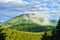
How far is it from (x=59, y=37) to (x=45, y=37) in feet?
32.4

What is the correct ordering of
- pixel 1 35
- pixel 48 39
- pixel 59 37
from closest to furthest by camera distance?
pixel 59 37 → pixel 1 35 → pixel 48 39

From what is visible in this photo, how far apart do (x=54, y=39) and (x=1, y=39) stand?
31.6ft

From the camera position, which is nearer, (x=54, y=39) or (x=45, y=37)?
(x=54, y=39)

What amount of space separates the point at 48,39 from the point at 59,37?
340 inches

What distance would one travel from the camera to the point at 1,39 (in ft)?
139

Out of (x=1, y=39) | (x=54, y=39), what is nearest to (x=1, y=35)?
(x=1, y=39)

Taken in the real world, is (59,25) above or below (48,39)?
above

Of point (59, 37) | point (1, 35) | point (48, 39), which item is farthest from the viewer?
point (48, 39)

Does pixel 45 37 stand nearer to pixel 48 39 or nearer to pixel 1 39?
pixel 48 39

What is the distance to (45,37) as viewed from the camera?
5022 centimetres

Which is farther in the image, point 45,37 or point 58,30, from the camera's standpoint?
point 45,37

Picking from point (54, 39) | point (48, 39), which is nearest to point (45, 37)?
point (48, 39)

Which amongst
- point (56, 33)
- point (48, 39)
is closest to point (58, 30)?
point (56, 33)

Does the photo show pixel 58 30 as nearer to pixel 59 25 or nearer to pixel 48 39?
pixel 59 25
